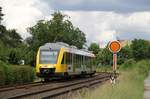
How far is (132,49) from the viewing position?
538ft

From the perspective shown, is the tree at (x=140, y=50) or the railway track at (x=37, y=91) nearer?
the railway track at (x=37, y=91)

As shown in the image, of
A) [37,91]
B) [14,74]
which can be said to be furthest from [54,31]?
[37,91]

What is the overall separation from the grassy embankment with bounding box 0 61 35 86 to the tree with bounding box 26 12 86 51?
168ft

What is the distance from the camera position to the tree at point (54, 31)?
97.7 meters

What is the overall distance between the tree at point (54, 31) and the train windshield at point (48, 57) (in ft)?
167

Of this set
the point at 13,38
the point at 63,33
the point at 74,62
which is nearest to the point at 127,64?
the point at 63,33

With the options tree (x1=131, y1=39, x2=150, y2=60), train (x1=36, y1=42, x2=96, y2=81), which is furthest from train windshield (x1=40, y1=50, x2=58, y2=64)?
tree (x1=131, y1=39, x2=150, y2=60)

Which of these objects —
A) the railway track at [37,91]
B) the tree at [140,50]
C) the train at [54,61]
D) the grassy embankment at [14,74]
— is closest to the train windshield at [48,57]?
the train at [54,61]

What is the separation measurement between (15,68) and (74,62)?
9260mm

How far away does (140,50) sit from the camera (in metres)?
165

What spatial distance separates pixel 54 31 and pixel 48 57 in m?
53.8

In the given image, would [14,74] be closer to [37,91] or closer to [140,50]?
[37,91]

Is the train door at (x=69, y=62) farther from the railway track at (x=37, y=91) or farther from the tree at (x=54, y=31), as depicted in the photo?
the tree at (x=54, y=31)

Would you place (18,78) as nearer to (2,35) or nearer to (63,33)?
(63,33)
